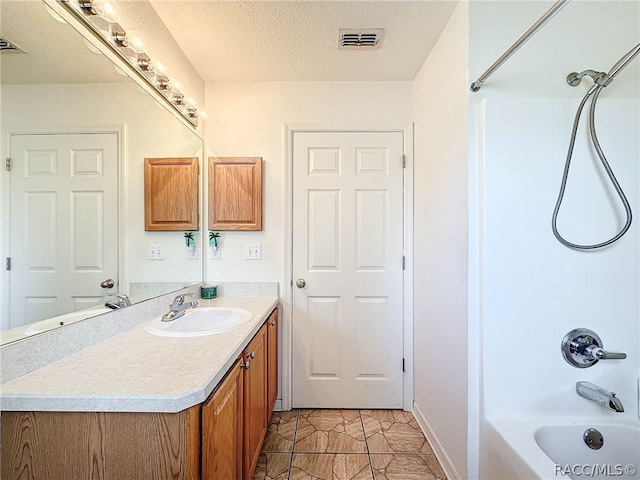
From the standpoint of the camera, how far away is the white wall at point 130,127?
90cm

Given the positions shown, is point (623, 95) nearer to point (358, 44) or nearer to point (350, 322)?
point (358, 44)

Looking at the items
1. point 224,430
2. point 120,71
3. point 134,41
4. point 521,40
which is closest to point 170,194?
point 120,71

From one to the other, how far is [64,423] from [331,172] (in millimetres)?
1895

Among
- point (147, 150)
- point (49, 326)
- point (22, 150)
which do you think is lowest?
point (49, 326)

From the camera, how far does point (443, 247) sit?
164cm

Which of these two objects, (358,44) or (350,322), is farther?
(350,322)

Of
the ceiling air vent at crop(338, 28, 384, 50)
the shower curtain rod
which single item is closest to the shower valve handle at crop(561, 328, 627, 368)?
the shower curtain rod

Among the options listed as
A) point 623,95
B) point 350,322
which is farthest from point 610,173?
point 350,322

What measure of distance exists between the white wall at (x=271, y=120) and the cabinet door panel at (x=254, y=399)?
0.63 meters

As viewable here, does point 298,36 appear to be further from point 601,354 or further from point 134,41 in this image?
point 601,354

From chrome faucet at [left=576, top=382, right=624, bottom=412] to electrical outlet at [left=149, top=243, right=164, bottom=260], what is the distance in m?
2.18

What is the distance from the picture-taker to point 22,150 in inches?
34.3

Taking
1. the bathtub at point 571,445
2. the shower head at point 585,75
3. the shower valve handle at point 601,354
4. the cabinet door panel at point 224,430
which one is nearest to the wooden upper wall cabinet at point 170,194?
the cabinet door panel at point 224,430

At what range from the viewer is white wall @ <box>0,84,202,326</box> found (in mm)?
901
